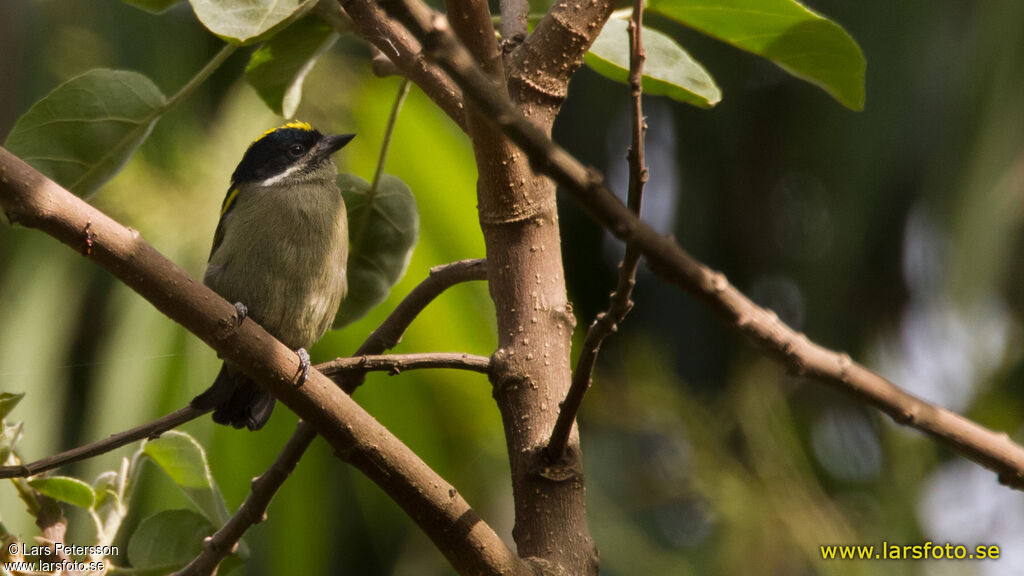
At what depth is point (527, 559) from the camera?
1.44 metres

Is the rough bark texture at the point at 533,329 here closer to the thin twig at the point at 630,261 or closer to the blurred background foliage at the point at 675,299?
the thin twig at the point at 630,261

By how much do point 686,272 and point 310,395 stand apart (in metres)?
0.69

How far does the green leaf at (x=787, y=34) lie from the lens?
1865mm

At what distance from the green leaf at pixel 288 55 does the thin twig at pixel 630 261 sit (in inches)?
37.2

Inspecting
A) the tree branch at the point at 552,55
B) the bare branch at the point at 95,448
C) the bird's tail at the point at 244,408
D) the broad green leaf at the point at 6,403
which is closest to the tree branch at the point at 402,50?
the tree branch at the point at 552,55

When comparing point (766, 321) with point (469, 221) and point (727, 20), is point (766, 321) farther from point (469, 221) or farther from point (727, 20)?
point (469, 221)

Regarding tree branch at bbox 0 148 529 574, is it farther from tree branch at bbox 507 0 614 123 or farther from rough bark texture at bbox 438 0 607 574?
tree branch at bbox 507 0 614 123

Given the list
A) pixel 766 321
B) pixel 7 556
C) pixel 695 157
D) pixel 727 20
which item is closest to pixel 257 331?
pixel 7 556

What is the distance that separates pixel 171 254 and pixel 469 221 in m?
1.25

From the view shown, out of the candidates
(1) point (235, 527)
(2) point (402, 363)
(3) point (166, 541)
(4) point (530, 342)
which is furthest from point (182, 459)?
(4) point (530, 342)

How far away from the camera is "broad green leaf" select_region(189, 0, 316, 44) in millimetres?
1533

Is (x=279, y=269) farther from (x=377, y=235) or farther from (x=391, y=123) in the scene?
(x=391, y=123)

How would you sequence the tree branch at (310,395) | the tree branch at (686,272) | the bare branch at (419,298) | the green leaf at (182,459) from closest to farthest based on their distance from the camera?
the tree branch at (686,272), the tree branch at (310,395), the bare branch at (419,298), the green leaf at (182,459)

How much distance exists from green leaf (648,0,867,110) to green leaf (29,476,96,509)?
1351 mm
